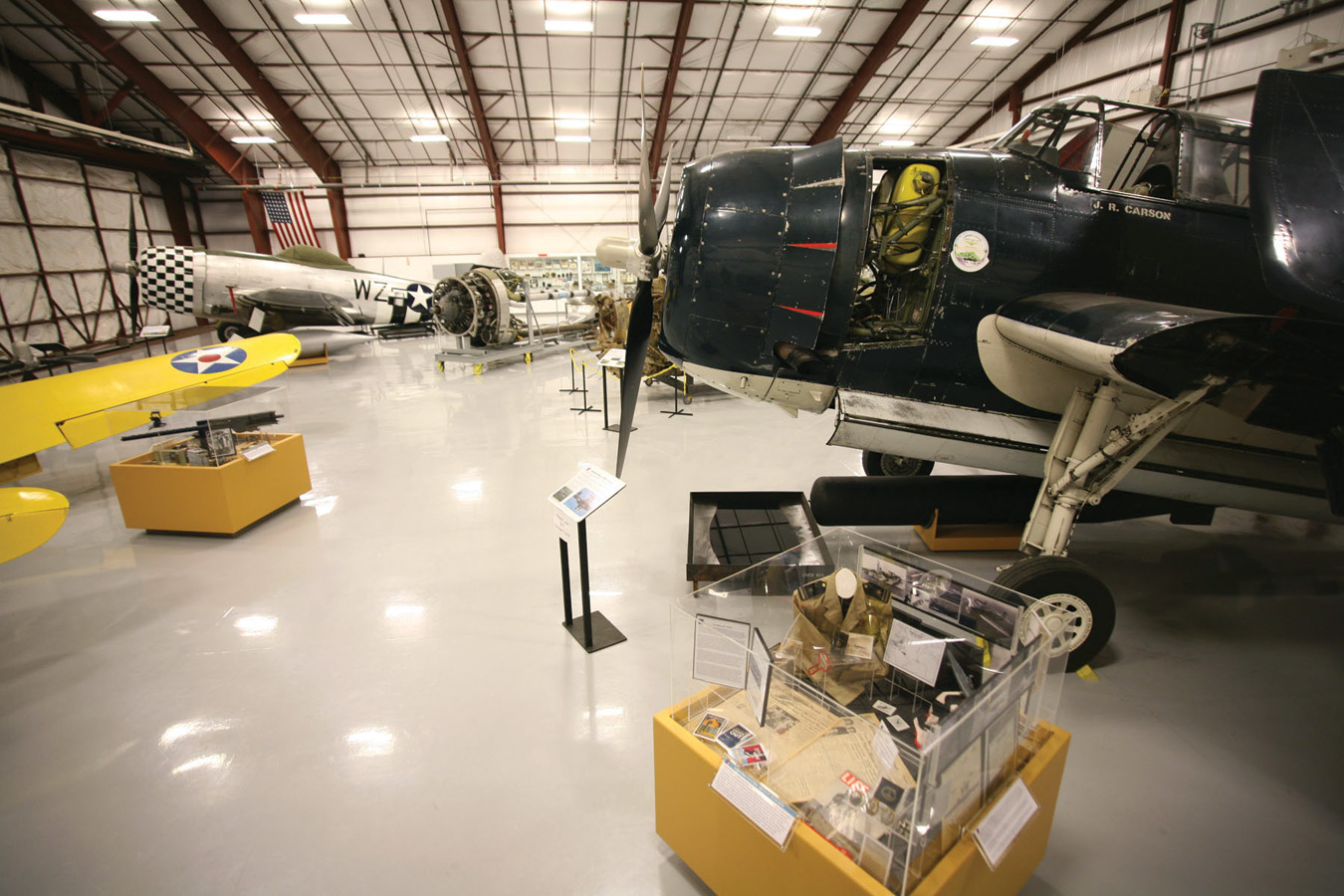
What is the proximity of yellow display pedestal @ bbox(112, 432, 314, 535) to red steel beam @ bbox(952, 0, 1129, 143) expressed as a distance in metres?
21.4

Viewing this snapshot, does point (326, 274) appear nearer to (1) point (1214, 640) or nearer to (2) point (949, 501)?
(2) point (949, 501)

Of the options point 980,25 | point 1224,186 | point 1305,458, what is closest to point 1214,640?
point 1305,458

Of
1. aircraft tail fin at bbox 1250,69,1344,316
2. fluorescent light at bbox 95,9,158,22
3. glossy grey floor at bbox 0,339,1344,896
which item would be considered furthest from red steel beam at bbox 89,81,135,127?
aircraft tail fin at bbox 1250,69,1344,316

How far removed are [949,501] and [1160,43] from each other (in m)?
16.4

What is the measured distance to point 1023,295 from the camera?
3309 millimetres

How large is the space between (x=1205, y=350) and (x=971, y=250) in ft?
4.28

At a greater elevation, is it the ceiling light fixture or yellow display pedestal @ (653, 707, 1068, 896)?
the ceiling light fixture

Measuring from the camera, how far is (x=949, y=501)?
14.5 feet

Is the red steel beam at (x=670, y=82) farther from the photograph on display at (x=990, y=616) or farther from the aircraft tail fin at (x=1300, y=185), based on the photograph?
the photograph on display at (x=990, y=616)

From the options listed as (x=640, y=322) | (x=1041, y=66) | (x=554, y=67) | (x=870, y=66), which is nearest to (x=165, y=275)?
(x=554, y=67)

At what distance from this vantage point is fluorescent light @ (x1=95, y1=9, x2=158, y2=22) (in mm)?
13164

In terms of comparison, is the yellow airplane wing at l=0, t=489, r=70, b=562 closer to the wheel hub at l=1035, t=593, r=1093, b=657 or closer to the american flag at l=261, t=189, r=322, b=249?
the wheel hub at l=1035, t=593, r=1093, b=657

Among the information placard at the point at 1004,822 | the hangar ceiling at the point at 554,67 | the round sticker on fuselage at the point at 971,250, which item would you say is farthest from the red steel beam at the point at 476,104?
the information placard at the point at 1004,822

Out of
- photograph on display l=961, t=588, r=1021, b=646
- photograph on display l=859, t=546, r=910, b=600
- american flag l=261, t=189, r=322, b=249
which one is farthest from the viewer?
american flag l=261, t=189, r=322, b=249
